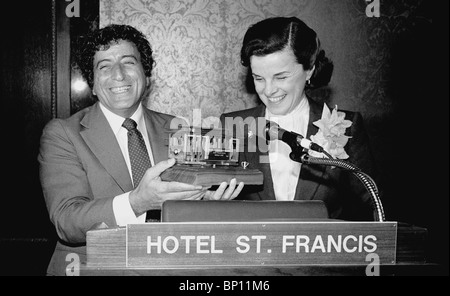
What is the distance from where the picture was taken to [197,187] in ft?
5.14

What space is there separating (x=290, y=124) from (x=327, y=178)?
354mm

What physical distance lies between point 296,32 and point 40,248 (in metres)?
2.45

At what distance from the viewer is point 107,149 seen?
7.25 ft

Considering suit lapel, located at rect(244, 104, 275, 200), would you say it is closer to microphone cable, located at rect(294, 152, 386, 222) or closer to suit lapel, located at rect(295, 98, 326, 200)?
suit lapel, located at rect(295, 98, 326, 200)

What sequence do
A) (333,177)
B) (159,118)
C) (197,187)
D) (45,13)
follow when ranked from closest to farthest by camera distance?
1. (197,187)
2. (333,177)
3. (159,118)
4. (45,13)

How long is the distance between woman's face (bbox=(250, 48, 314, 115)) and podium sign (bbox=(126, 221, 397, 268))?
0.98 meters

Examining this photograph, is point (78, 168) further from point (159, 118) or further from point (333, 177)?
point (333, 177)

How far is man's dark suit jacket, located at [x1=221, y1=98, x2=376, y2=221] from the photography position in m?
2.07

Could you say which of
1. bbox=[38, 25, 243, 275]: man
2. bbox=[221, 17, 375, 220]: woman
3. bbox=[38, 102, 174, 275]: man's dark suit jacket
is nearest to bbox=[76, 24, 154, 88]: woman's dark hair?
bbox=[38, 25, 243, 275]: man

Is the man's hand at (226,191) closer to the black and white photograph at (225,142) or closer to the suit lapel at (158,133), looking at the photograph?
the black and white photograph at (225,142)

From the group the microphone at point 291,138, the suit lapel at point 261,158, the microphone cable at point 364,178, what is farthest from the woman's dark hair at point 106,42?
the microphone cable at point 364,178

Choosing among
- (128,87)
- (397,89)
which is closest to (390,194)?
(397,89)

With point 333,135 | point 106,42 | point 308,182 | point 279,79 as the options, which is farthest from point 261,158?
point 106,42

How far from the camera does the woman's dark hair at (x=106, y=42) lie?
92.7 inches
